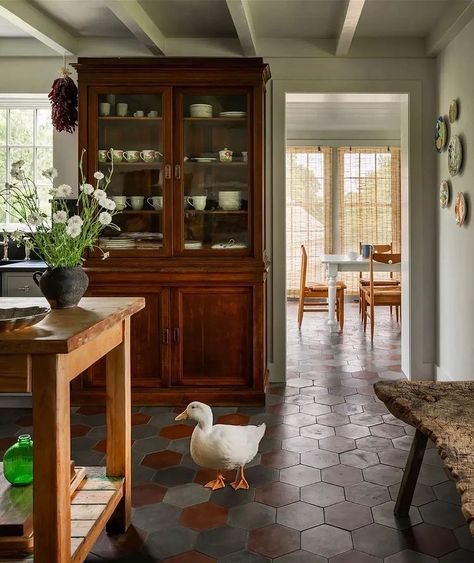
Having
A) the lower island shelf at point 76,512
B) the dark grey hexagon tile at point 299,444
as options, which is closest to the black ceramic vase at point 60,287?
the lower island shelf at point 76,512

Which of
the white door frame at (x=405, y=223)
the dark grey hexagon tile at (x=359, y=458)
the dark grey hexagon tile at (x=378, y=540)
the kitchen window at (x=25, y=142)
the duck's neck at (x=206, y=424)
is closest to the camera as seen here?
the dark grey hexagon tile at (x=378, y=540)

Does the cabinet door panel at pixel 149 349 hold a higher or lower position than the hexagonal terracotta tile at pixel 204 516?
higher

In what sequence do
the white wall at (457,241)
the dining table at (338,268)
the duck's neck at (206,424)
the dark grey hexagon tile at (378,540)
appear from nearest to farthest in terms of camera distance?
the dark grey hexagon tile at (378,540), the duck's neck at (206,424), the white wall at (457,241), the dining table at (338,268)

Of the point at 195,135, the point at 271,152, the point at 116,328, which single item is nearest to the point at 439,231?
the point at 271,152

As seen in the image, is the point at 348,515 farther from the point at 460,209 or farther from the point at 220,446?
the point at 460,209

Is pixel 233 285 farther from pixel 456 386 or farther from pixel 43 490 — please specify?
pixel 43 490

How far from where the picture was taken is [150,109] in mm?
3893

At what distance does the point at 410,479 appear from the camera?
230 centimetres

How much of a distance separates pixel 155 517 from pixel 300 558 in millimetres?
646

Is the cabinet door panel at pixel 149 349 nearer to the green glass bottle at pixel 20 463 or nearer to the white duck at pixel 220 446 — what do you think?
the white duck at pixel 220 446

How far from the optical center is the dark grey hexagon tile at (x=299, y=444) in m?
3.06

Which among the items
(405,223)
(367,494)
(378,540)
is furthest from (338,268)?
(378,540)

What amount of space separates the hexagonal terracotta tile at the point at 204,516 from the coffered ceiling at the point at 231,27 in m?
2.69

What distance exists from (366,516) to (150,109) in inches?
115
